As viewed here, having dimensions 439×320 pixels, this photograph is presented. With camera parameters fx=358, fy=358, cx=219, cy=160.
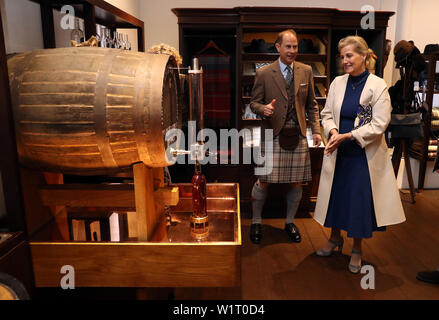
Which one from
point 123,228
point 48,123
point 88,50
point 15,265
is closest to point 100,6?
point 88,50

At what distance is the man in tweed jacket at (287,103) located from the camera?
286 cm

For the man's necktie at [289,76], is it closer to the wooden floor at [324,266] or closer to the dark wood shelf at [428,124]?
the wooden floor at [324,266]

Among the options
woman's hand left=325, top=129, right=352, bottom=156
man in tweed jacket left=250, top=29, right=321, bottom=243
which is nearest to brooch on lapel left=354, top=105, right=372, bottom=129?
woman's hand left=325, top=129, right=352, bottom=156

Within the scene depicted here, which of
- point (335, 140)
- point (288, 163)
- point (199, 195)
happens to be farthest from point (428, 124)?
point (199, 195)

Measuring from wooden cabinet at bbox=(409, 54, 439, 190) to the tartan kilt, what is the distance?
7.12 ft

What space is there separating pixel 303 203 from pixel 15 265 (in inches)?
119

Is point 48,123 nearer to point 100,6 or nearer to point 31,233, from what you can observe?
point 31,233

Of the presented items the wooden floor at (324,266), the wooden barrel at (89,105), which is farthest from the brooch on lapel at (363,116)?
the wooden barrel at (89,105)

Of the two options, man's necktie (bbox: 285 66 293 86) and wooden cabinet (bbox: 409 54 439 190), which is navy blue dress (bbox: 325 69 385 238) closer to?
man's necktie (bbox: 285 66 293 86)

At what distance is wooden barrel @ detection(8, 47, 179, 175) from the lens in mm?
1120

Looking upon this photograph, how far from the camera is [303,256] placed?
2812mm

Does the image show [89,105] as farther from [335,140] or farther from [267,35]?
[267,35]

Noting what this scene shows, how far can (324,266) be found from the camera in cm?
264

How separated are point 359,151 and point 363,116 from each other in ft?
0.75
